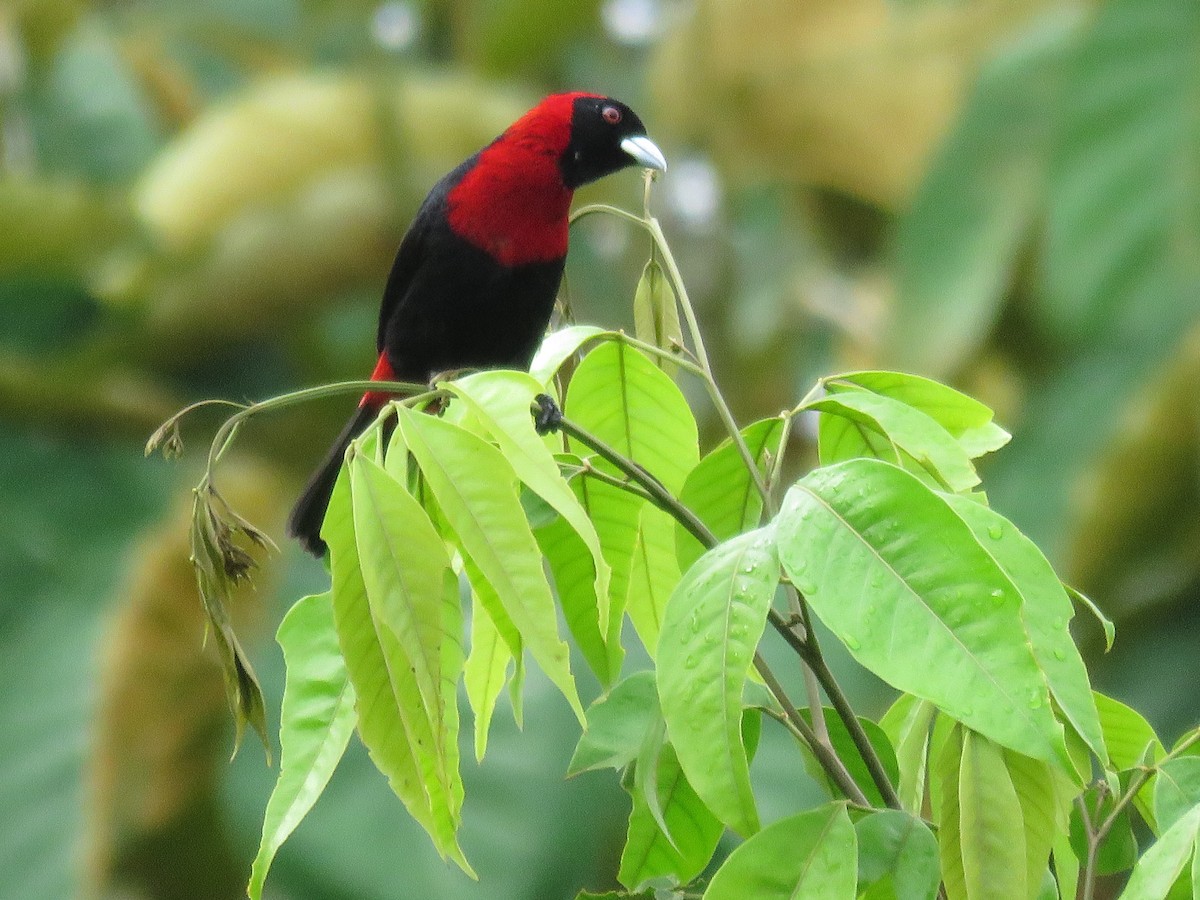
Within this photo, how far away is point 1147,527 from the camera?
4.82 metres

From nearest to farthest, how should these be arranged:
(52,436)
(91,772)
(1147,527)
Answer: (91,772), (1147,527), (52,436)

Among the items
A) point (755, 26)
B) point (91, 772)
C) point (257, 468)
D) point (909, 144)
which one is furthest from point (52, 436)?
point (909, 144)

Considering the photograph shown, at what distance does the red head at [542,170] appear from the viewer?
8.77 ft

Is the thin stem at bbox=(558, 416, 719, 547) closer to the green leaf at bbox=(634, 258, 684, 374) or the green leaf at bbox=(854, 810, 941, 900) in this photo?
the green leaf at bbox=(854, 810, 941, 900)

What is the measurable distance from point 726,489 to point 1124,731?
369 millimetres

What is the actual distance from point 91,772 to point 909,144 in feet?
12.4

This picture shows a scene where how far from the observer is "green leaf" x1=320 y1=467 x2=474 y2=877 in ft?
3.47

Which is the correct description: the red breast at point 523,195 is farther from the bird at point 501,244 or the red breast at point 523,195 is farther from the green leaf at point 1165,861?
the green leaf at point 1165,861

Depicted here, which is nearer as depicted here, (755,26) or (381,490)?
(381,490)

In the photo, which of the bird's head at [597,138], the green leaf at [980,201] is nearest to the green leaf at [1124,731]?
the bird's head at [597,138]

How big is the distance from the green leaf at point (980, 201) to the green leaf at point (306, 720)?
4112mm

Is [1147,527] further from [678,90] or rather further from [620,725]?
[620,725]

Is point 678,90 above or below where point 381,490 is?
below

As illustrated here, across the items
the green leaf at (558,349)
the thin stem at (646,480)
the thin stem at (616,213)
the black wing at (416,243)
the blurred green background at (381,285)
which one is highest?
the thin stem at (616,213)
